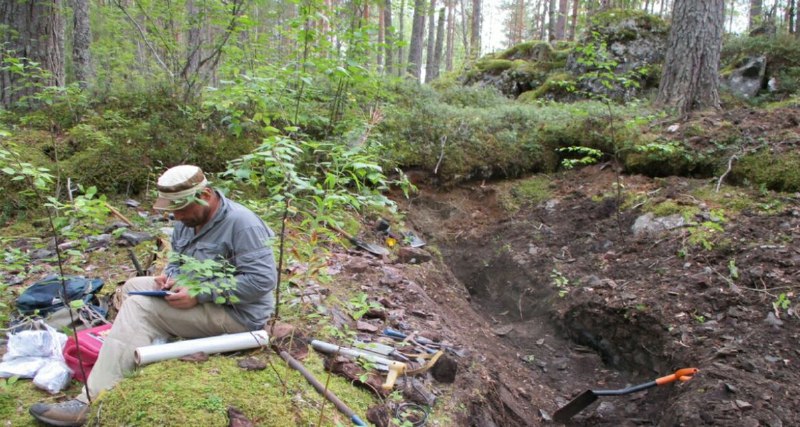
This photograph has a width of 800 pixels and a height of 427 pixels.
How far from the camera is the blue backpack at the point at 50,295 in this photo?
11.5 ft

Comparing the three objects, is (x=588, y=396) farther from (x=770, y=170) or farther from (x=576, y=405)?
(x=770, y=170)

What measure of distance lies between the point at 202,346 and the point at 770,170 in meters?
7.06

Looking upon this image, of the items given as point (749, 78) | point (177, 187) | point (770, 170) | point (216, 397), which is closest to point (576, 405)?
point (216, 397)

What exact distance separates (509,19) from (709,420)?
120ft

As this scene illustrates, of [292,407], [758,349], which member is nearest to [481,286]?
[758,349]

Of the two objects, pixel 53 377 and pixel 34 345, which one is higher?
pixel 34 345

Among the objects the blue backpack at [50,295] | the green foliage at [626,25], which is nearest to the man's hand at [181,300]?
the blue backpack at [50,295]

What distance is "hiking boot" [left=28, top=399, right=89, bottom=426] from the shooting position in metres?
2.54

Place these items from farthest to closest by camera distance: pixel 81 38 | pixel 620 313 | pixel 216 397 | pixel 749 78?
pixel 749 78 → pixel 81 38 → pixel 620 313 → pixel 216 397

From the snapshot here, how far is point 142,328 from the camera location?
2.92 metres

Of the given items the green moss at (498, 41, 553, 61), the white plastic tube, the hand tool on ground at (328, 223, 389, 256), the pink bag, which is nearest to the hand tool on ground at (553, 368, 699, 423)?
the white plastic tube

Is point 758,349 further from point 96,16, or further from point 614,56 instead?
point 96,16

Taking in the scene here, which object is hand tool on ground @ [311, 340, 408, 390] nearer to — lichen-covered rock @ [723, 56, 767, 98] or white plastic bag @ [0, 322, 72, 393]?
white plastic bag @ [0, 322, 72, 393]

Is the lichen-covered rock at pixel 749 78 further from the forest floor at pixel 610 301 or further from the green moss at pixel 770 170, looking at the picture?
the green moss at pixel 770 170
